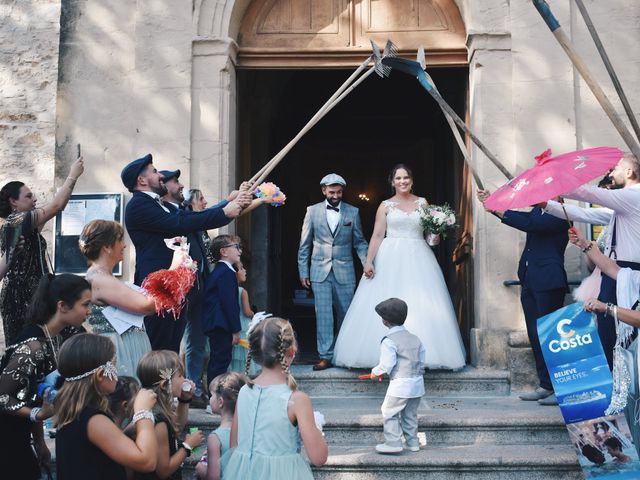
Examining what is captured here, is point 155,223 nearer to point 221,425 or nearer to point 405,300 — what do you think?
point 221,425

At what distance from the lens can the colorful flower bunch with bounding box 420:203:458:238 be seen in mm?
6867

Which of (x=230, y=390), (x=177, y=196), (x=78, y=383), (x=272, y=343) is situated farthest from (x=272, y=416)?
(x=177, y=196)

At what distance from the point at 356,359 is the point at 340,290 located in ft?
3.03

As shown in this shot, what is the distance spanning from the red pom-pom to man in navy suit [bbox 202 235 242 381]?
93cm

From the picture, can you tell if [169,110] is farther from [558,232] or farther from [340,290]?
[558,232]

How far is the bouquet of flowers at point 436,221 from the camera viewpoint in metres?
6.87

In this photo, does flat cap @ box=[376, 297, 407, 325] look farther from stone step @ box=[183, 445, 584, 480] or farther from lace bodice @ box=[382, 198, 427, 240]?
lace bodice @ box=[382, 198, 427, 240]

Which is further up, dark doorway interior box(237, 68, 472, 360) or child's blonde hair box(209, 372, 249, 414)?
dark doorway interior box(237, 68, 472, 360)

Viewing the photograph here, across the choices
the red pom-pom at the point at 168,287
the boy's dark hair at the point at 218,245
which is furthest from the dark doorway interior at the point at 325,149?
the red pom-pom at the point at 168,287

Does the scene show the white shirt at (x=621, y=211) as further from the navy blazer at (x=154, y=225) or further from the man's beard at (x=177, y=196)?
the man's beard at (x=177, y=196)

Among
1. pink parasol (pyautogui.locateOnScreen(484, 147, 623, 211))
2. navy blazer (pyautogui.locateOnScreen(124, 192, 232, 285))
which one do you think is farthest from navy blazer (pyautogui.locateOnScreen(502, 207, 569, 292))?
navy blazer (pyautogui.locateOnScreen(124, 192, 232, 285))

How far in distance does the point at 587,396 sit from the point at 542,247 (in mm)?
1924

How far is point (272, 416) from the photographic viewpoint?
11.3ft

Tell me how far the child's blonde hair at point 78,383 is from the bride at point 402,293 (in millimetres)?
3569
